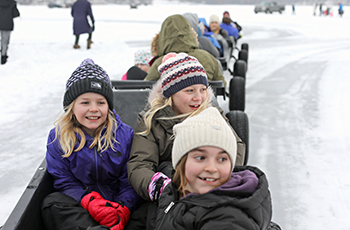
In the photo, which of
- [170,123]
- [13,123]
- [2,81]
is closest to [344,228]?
[170,123]

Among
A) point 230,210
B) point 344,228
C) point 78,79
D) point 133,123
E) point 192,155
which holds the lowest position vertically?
point 344,228

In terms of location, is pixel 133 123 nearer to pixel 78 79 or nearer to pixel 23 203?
pixel 78 79

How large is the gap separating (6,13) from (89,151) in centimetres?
676

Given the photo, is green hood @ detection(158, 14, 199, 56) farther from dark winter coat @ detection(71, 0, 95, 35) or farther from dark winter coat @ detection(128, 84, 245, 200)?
dark winter coat @ detection(71, 0, 95, 35)

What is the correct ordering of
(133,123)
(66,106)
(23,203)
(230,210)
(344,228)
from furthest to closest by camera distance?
(133,123) → (344,228) → (66,106) → (23,203) → (230,210)

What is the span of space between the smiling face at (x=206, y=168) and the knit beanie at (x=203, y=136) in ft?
0.08

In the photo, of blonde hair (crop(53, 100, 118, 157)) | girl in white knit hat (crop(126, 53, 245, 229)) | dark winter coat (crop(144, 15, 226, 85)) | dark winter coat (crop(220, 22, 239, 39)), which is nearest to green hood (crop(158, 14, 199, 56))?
dark winter coat (crop(144, 15, 226, 85))

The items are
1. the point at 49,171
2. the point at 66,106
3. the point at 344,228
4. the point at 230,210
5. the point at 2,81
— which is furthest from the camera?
the point at 2,81

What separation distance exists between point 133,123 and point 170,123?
76 centimetres

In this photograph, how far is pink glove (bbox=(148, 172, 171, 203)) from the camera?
1866 mm

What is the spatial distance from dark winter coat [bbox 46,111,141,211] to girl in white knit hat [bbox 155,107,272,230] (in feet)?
2.01

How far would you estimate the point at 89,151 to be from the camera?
2127 millimetres

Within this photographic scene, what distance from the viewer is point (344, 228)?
8.60ft

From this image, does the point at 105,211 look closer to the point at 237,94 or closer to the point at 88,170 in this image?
the point at 88,170
